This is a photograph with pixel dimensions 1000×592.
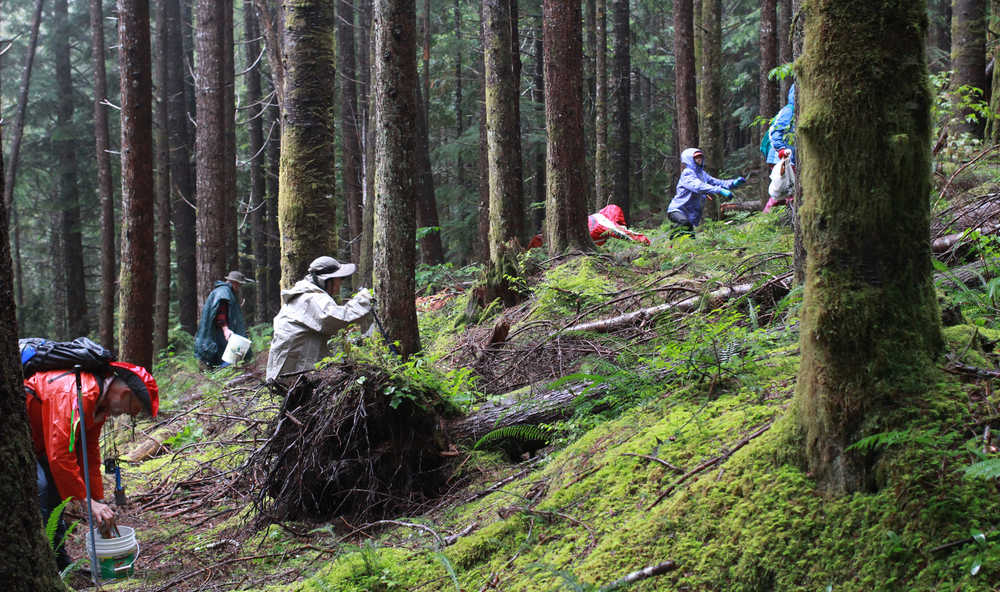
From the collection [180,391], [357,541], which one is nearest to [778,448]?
[357,541]

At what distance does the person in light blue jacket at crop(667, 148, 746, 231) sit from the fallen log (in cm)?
574

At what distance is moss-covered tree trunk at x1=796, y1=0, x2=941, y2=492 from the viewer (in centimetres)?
233

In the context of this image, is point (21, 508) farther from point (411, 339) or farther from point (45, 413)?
point (411, 339)

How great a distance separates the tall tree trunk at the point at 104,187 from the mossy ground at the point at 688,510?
586 inches

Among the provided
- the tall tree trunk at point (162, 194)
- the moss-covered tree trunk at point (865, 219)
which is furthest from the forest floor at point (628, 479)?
the tall tree trunk at point (162, 194)

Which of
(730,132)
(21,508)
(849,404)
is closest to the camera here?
(21,508)

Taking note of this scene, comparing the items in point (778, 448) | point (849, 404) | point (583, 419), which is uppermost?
point (849, 404)

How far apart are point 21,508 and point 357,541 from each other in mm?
2722

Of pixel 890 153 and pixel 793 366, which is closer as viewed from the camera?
pixel 890 153

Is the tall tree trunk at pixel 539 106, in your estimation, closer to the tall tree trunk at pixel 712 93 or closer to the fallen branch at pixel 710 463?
the tall tree trunk at pixel 712 93

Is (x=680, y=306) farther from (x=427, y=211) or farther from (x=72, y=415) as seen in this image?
(x=427, y=211)

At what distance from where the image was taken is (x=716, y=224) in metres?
12.9

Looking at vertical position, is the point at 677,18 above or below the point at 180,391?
above

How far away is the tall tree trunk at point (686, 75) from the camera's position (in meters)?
15.2
